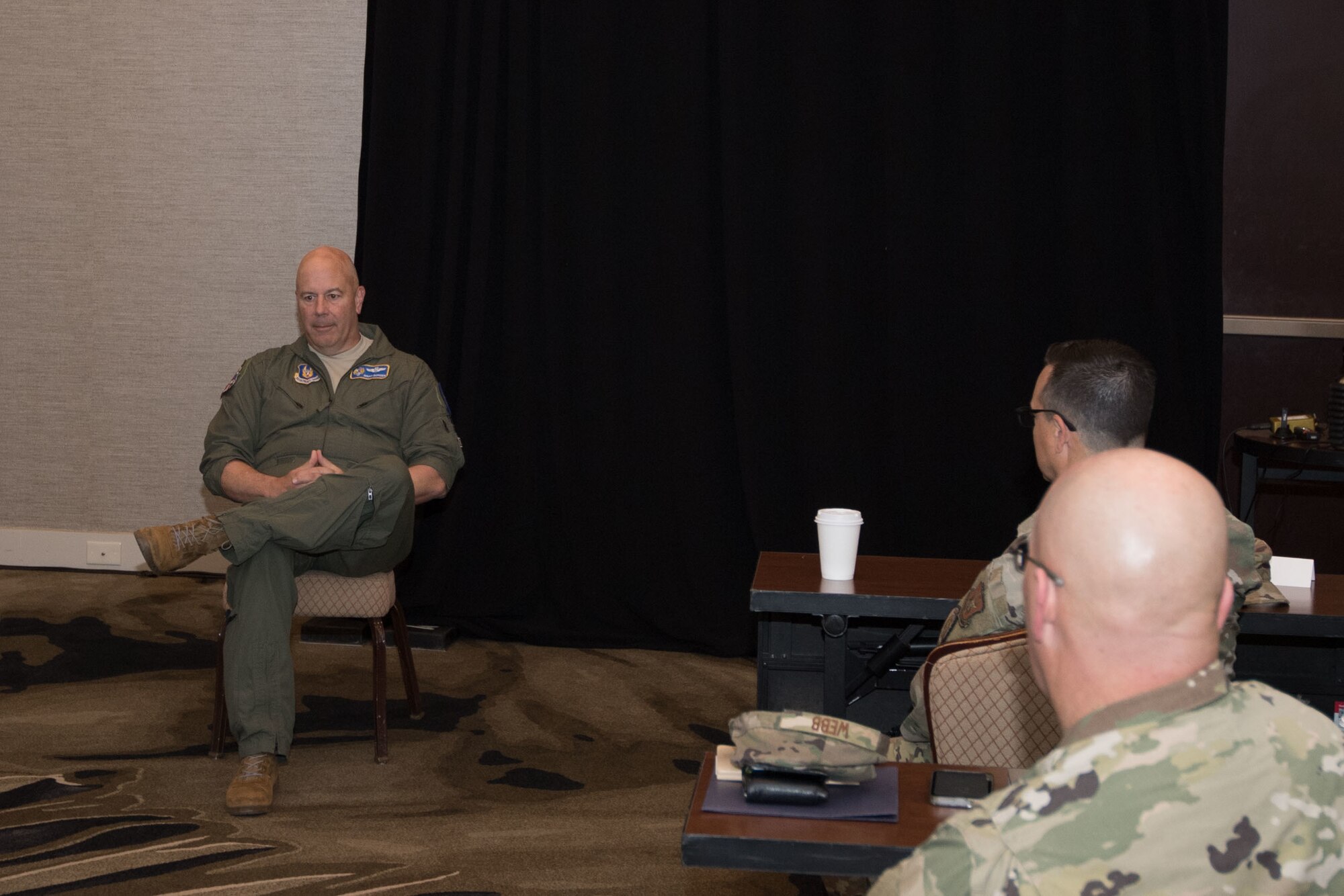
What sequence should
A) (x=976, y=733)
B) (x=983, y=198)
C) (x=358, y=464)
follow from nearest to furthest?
(x=976, y=733)
(x=358, y=464)
(x=983, y=198)

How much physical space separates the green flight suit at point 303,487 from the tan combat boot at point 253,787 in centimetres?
5

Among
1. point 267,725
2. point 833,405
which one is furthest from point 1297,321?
point 267,725

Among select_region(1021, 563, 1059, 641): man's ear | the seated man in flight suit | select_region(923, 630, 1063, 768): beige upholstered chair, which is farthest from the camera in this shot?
the seated man in flight suit

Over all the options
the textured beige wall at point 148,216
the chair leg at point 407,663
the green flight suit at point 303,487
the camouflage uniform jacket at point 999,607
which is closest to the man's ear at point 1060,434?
the camouflage uniform jacket at point 999,607

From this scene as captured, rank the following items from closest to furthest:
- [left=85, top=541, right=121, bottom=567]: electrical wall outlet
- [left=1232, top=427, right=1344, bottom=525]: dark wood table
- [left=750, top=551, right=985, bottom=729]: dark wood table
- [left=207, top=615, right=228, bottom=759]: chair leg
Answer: [left=750, top=551, right=985, bottom=729]: dark wood table
[left=207, top=615, right=228, bottom=759]: chair leg
[left=1232, top=427, right=1344, bottom=525]: dark wood table
[left=85, top=541, right=121, bottom=567]: electrical wall outlet

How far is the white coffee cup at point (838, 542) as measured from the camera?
88.7 inches

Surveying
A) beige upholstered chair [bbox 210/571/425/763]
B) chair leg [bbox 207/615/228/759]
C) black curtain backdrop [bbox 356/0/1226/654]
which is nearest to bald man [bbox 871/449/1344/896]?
beige upholstered chair [bbox 210/571/425/763]

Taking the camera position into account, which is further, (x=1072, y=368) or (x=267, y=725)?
(x=267, y=725)

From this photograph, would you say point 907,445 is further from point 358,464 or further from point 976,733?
point 976,733

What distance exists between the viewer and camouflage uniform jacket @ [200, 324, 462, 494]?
3217mm

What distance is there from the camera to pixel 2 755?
113 inches

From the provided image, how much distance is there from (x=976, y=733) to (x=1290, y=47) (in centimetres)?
342

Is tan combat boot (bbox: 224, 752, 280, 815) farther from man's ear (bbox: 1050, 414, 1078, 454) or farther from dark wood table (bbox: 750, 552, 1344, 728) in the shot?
man's ear (bbox: 1050, 414, 1078, 454)

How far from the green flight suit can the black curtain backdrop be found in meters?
0.90
